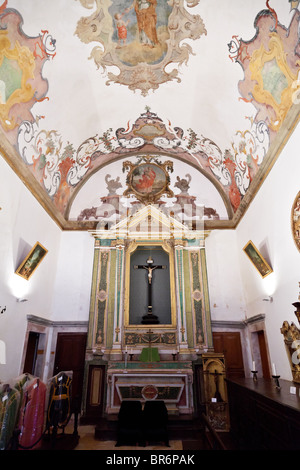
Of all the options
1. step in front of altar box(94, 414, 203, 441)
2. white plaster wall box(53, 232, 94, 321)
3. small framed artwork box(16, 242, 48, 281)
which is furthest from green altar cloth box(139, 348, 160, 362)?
small framed artwork box(16, 242, 48, 281)

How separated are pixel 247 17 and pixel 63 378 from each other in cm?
826

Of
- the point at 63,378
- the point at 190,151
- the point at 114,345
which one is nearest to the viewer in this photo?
the point at 63,378

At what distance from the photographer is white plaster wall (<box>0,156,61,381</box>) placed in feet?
20.6

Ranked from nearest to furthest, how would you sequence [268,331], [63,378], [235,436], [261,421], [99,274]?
[261,421]
[235,436]
[63,378]
[268,331]
[99,274]

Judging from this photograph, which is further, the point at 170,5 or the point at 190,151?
the point at 190,151

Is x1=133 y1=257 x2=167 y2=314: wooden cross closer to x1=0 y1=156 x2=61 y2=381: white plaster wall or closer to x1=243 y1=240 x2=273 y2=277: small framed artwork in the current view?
x1=243 y1=240 x2=273 y2=277: small framed artwork

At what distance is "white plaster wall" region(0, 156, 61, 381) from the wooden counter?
4.86 meters

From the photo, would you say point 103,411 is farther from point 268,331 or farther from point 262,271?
point 262,271

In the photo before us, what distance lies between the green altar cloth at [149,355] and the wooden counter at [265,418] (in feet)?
8.80

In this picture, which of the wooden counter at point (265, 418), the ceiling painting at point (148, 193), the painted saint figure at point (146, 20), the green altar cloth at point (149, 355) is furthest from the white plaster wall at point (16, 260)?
the wooden counter at point (265, 418)

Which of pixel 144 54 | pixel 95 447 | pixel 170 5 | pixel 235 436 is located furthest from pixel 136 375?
pixel 170 5

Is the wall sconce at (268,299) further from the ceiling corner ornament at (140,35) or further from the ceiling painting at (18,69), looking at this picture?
the ceiling painting at (18,69)

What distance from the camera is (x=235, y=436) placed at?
5590mm

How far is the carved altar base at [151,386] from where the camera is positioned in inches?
285
